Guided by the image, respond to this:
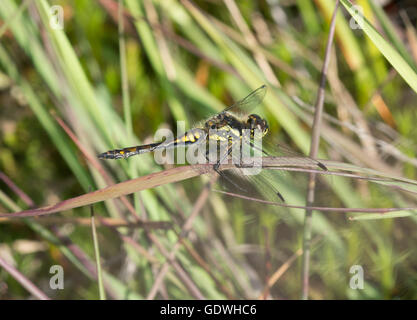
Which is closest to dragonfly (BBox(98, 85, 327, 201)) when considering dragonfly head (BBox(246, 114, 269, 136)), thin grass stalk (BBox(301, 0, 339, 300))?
dragonfly head (BBox(246, 114, 269, 136))

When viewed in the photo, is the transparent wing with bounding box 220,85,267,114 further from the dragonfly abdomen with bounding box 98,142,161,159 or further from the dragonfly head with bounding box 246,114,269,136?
the dragonfly abdomen with bounding box 98,142,161,159

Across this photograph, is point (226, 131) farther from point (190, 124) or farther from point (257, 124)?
point (190, 124)

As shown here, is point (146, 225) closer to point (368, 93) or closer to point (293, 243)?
point (293, 243)

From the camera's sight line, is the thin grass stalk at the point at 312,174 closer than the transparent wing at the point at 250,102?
Yes

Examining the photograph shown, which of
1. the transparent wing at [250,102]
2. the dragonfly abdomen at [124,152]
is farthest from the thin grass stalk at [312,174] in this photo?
the dragonfly abdomen at [124,152]

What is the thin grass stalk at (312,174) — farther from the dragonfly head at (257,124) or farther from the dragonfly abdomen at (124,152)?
the dragonfly abdomen at (124,152)

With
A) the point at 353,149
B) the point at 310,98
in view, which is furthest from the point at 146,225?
the point at 310,98
